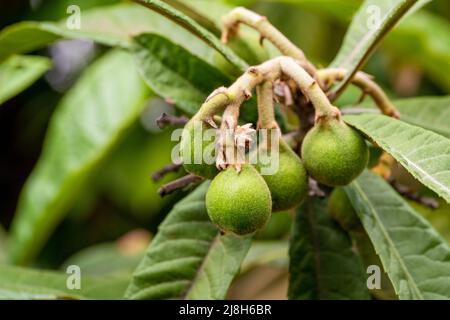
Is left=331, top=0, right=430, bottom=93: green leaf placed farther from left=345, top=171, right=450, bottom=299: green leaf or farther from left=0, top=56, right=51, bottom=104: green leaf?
left=0, top=56, right=51, bottom=104: green leaf

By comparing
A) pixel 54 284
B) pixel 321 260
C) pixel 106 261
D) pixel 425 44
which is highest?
pixel 425 44

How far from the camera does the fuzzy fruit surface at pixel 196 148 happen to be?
1.00 m

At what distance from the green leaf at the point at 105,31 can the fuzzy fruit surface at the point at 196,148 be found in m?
0.38

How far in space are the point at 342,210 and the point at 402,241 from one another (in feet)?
0.45

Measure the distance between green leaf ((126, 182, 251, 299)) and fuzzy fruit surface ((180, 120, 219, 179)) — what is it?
26cm

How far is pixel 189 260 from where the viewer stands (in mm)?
1261

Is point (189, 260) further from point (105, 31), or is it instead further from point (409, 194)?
point (105, 31)

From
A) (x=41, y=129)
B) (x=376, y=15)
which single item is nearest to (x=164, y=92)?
(x=376, y=15)

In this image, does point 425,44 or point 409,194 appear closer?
point 409,194

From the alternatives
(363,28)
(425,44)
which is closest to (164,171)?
(363,28)

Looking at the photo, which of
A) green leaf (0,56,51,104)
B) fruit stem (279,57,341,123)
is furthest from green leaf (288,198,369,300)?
green leaf (0,56,51,104)

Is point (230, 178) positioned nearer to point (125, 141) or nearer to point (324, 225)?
point (324, 225)

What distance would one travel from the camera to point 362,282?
1.31 metres

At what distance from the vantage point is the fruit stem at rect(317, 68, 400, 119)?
125 centimetres
